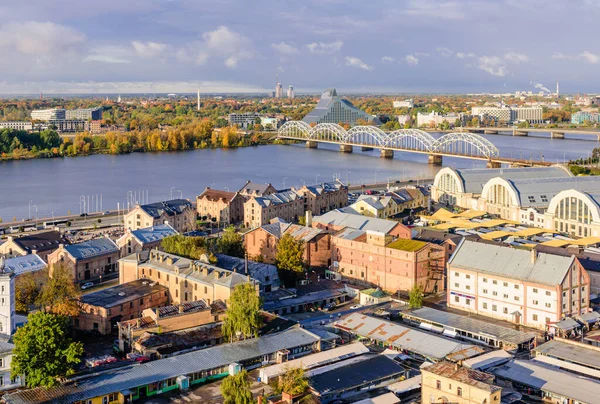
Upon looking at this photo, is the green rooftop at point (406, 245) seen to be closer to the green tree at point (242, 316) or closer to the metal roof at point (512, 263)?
the metal roof at point (512, 263)

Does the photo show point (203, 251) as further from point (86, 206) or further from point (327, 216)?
point (86, 206)

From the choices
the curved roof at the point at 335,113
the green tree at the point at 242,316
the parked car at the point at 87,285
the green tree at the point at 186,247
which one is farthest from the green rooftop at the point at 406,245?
the curved roof at the point at 335,113

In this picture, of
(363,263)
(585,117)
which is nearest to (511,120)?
(585,117)

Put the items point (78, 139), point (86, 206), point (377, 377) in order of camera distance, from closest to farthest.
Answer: point (377, 377), point (86, 206), point (78, 139)

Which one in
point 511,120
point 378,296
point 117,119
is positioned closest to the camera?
point 378,296

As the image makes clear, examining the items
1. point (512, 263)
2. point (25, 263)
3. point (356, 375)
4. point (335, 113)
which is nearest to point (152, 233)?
point (25, 263)
